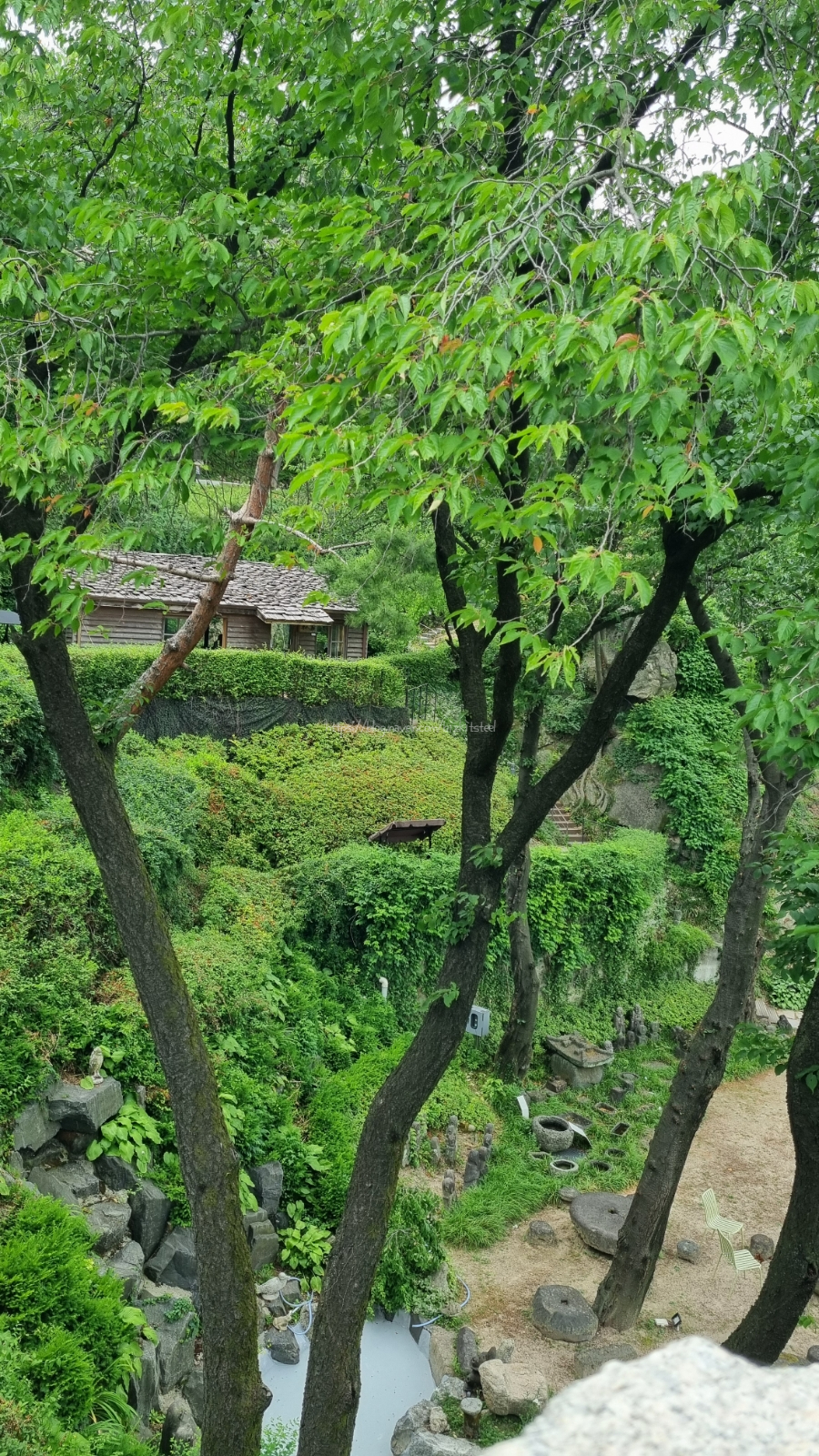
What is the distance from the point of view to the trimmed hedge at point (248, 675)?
15820 mm

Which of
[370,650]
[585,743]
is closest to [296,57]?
[585,743]

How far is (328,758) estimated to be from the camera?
17672mm

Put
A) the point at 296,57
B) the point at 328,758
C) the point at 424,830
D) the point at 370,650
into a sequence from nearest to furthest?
the point at 296,57
the point at 424,830
the point at 328,758
the point at 370,650

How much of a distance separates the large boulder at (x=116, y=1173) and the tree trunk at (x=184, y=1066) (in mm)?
2687

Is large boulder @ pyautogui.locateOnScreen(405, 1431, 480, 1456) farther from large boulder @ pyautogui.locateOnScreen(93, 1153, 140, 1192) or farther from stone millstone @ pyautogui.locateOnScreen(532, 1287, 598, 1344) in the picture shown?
large boulder @ pyautogui.locateOnScreen(93, 1153, 140, 1192)

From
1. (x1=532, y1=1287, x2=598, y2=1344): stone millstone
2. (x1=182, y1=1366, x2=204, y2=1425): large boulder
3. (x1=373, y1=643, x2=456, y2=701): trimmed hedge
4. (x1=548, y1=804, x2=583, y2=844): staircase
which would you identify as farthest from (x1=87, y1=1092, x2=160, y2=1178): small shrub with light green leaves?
(x1=373, y1=643, x2=456, y2=701): trimmed hedge

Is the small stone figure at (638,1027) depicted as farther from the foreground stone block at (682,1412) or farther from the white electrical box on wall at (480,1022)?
the foreground stone block at (682,1412)

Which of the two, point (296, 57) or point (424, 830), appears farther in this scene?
point (424, 830)

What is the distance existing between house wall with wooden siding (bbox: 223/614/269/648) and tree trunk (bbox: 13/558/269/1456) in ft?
62.4

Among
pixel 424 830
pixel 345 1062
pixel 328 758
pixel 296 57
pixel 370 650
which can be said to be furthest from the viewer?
pixel 370 650

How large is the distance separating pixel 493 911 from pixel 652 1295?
20.2 ft

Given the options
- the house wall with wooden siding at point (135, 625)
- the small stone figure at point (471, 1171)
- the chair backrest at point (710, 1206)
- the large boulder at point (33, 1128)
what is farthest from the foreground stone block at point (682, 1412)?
the house wall with wooden siding at point (135, 625)

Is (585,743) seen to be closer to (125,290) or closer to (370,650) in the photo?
(125,290)

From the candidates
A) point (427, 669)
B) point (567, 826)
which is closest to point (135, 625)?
point (427, 669)
